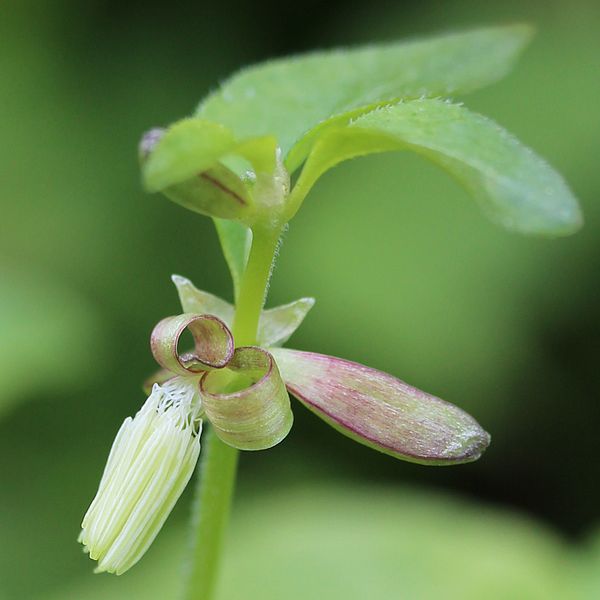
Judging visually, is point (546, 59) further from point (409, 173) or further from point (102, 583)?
point (102, 583)

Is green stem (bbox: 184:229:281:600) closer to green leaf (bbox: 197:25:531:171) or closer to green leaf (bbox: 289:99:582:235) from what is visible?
green leaf (bbox: 289:99:582:235)

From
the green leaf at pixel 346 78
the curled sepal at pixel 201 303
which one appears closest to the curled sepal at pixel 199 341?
the curled sepal at pixel 201 303

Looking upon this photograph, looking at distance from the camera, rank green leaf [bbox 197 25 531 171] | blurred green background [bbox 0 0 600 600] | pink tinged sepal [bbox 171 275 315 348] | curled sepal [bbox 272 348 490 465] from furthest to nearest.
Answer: blurred green background [bbox 0 0 600 600], green leaf [bbox 197 25 531 171], pink tinged sepal [bbox 171 275 315 348], curled sepal [bbox 272 348 490 465]

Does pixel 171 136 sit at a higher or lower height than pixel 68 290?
higher

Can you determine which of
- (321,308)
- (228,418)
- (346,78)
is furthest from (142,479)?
(321,308)

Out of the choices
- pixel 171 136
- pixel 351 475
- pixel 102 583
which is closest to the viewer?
pixel 171 136

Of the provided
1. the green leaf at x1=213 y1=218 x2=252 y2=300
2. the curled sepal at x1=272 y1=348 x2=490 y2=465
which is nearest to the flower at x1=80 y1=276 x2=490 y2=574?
the curled sepal at x1=272 y1=348 x2=490 y2=465

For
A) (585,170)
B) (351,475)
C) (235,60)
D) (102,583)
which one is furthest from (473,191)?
(235,60)
